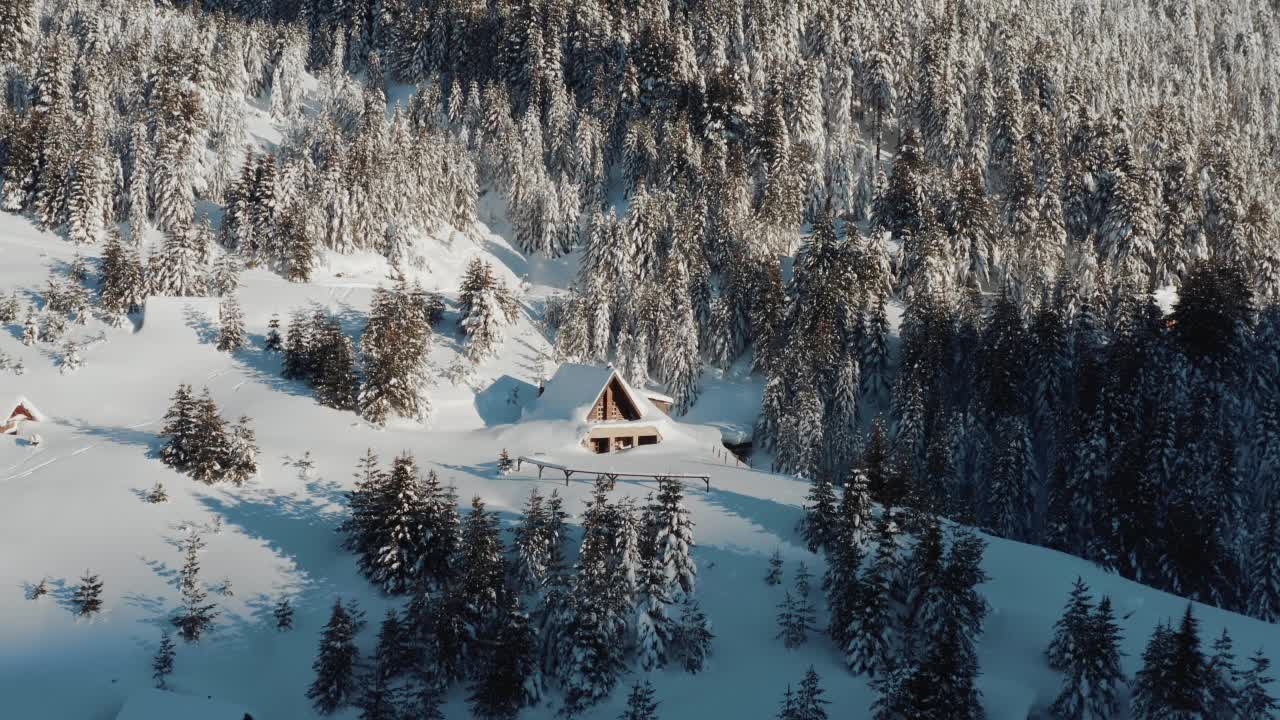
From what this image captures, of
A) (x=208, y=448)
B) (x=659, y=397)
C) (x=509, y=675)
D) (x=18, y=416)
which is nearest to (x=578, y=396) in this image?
(x=659, y=397)

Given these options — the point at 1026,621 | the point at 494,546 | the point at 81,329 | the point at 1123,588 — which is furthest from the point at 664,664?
the point at 81,329

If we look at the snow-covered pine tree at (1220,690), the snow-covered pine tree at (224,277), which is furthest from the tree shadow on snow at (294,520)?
the snow-covered pine tree at (1220,690)

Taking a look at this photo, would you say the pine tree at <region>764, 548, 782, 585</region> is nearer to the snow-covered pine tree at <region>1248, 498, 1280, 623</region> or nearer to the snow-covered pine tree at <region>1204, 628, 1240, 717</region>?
the snow-covered pine tree at <region>1204, 628, 1240, 717</region>

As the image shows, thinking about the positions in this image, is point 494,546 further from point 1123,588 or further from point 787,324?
point 787,324

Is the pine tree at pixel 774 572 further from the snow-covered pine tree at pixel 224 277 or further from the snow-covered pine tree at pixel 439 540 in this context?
the snow-covered pine tree at pixel 224 277

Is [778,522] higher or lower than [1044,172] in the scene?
lower
